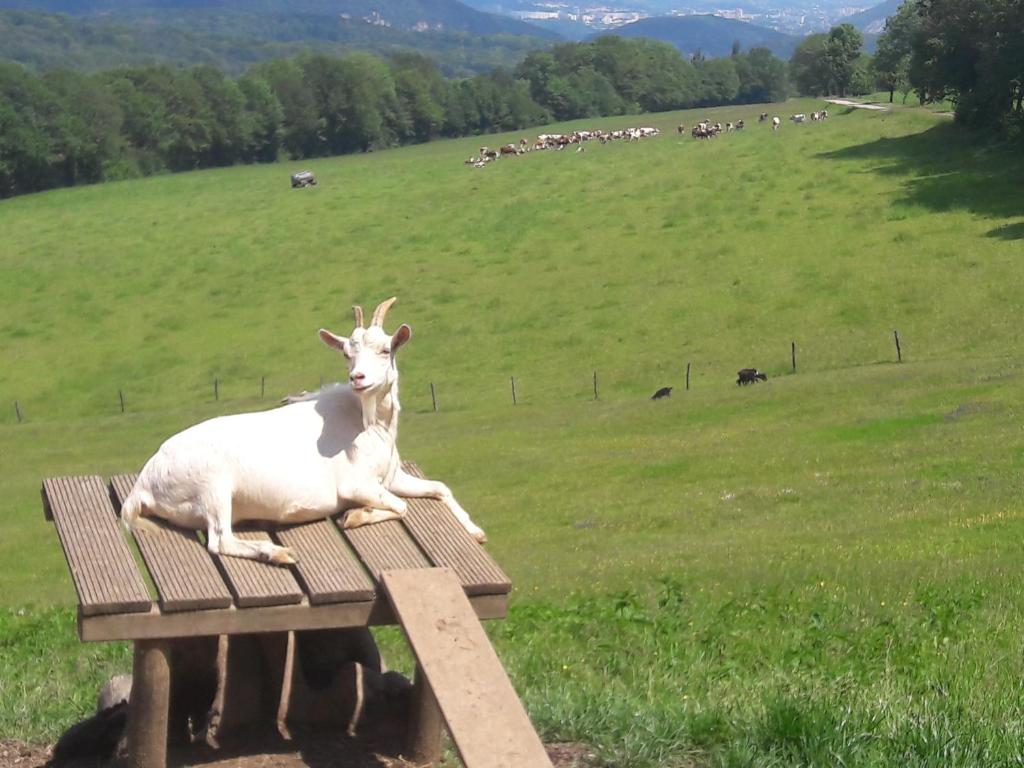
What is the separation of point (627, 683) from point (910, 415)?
2343cm

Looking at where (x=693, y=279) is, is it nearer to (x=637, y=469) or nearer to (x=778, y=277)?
(x=778, y=277)

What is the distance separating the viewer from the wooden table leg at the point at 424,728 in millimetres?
7695

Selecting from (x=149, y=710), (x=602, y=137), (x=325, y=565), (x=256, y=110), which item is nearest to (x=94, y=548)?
(x=149, y=710)

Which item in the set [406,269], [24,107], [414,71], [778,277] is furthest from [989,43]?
[414,71]

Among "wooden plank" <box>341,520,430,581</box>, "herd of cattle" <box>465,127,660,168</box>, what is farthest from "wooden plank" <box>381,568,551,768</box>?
"herd of cattle" <box>465,127,660,168</box>

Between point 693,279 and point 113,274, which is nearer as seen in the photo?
point 693,279

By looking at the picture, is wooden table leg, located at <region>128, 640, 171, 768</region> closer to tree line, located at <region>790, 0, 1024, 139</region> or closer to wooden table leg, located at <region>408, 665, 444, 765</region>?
wooden table leg, located at <region>408, 665, 444, 765</region>

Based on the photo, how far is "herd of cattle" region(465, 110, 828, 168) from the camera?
104 meters

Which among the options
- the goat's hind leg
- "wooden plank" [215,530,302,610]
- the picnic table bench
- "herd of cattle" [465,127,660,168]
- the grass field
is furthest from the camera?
"herd of cattle" [465,127,660,168]

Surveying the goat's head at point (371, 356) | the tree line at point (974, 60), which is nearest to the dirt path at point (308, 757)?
the goat's head at point (371, 356)

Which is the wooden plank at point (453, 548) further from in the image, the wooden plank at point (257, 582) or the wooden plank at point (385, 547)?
the wooden plank at point (257, 582)

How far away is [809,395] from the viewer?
36.6 metres

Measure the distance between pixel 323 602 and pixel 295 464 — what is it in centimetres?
128

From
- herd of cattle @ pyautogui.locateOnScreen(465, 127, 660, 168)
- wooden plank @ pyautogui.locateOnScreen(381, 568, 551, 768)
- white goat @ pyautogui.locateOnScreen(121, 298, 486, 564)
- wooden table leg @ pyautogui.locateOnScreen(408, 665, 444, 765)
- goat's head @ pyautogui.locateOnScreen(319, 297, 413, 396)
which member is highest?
goat's head @ pyautogui.locateOnScreen(319, 297, 413, 396)
